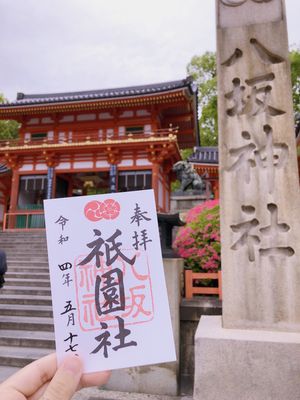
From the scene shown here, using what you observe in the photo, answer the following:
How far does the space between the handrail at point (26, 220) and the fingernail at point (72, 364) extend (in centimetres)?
1275

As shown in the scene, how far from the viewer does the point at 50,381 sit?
106 cm

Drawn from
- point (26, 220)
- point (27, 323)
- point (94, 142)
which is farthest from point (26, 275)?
point (94, 142)

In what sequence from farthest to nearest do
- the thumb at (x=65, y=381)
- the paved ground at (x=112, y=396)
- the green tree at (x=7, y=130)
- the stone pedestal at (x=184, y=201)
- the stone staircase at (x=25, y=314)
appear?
the green tree at (x=7, y=130) < the stone pedestal at (x=184, y=201) < the stone staircase at (x=25, y=314) < the paved ground at (x=112, y=396) < the thumb at (x=65, y=381)

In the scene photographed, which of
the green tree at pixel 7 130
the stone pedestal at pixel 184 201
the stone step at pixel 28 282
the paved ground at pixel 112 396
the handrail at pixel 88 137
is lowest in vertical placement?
the paved ground at pixel 112 396

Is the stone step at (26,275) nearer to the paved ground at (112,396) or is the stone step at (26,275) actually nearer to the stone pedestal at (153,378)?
the paved ground at (112,396)

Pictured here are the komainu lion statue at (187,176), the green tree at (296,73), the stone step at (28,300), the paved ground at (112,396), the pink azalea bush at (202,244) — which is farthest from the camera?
the green tree at (296,73)

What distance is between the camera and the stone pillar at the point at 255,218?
2217 mm

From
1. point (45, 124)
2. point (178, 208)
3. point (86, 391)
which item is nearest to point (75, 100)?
point (45, 124)

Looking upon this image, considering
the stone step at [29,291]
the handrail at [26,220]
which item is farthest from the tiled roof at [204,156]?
the stone step at [29,291]

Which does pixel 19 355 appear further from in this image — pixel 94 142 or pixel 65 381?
pixel 94 142

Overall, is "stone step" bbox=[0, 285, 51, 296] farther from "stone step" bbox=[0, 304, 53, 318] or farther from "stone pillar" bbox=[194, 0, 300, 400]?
"stone pillar" bbox=[194, 0, 300, 400]

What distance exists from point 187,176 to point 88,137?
5.74 meters

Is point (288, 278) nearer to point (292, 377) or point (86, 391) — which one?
point (292, 377)

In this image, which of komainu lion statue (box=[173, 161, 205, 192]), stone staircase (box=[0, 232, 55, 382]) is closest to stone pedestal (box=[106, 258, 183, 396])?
stone staircase (box=[0, 232, 55, 382])
